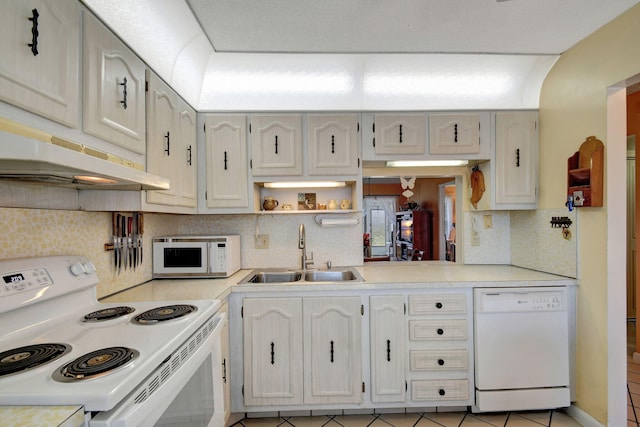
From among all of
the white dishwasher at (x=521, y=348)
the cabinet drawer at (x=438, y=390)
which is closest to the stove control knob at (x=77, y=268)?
the cabinet drawer at (x=438, y=390)

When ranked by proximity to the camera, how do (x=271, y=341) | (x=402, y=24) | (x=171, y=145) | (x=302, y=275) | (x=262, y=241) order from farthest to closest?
(x=262, y=241), (x=302, y=275), (x=271, y=341), (x=171, y=145), (x=402, y=24)

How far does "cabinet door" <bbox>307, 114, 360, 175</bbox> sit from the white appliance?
1281mm

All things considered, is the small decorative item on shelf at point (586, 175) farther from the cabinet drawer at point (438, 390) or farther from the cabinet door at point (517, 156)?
the cabinet drawer at point (438, 390)

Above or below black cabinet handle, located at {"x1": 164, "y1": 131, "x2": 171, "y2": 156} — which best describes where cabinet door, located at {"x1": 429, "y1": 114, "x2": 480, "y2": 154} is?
above

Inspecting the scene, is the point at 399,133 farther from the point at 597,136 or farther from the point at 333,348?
the point at 333,348

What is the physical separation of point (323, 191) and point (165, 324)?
1.75 m

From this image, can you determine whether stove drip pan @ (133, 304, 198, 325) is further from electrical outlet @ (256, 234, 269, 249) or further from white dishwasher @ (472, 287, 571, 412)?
white dishwasher @ (472, 287, 571, 412)

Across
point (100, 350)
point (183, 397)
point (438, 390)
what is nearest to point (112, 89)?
point (100, 350)

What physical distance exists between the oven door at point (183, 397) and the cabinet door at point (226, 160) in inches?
41.1

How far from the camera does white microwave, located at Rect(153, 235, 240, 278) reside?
215 centimetres

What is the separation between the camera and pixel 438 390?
6.54 ft

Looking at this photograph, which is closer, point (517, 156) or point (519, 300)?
point (519, 300)

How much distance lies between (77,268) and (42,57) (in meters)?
0.86

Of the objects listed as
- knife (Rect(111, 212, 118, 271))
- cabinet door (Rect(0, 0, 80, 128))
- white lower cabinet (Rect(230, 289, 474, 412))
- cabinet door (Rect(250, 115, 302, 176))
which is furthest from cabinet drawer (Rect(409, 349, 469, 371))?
Answer: cabinet door (Rect(0, 0, 80, 128))
